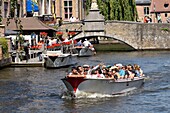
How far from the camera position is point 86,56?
57.9 metres

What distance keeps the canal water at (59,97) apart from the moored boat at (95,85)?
318 millimetres

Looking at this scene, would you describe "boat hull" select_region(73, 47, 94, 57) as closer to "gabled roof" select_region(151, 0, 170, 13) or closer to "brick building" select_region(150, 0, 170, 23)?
"brick building" select_region(150, 0, 170, 23)

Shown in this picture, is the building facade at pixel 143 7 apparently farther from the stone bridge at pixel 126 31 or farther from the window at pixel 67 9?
the stone bridge at pixel 126 31

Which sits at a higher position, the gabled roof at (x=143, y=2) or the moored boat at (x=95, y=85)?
the gabled roof at (x=143, y=2)

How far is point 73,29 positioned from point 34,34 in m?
15.0

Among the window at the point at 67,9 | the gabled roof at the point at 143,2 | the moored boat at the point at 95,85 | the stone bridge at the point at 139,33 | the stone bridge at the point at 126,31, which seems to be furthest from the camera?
the gabled roof at the point at 143,2

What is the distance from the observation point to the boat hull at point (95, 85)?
28.4 meters

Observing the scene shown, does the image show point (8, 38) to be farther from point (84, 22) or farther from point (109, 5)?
point (109, 5)

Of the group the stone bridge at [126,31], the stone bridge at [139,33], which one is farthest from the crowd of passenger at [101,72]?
the stone bridge at [139,33]

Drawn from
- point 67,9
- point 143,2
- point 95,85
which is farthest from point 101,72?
point 143,2

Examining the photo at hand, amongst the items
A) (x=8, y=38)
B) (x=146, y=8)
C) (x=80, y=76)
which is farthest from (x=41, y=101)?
(x=146, y=8)

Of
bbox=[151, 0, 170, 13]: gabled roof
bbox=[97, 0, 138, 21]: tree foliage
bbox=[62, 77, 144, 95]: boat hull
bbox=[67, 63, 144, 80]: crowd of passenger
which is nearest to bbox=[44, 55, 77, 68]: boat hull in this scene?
bbox=[67, 63, 144, 80]: crowd of passenger

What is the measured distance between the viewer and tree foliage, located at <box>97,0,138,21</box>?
76.7 m

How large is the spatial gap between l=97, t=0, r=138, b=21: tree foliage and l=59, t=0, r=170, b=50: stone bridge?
11522mm
